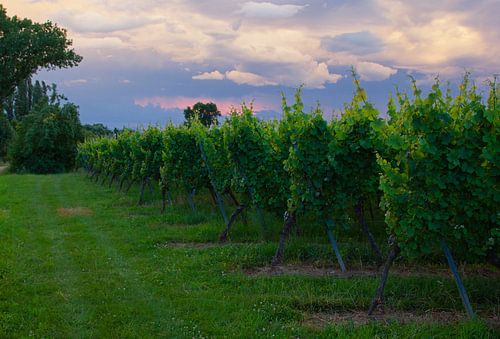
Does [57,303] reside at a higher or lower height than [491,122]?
lower

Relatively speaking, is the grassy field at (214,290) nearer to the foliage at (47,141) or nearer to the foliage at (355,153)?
the foliage at (355,153)

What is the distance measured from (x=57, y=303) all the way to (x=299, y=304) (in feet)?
11.2

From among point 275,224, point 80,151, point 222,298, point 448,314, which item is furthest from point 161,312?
point 80,151

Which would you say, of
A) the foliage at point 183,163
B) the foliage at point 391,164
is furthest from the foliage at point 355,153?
the foliage at point 183,163

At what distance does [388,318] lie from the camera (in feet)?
20.2

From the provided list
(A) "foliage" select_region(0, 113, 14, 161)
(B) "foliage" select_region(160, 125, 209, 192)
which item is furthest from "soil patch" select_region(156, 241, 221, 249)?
(A) "foliage" select_region(0, 113, 14, 161)

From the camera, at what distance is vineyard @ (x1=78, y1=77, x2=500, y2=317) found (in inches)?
235

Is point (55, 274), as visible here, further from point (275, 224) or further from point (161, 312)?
point (275, 224)

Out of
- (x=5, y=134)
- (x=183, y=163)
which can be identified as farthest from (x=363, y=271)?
(x=5, y=134)

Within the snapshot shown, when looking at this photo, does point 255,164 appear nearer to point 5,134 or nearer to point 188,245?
point 188,245

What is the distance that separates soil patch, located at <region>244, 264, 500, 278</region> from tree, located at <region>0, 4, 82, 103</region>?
97.5 ft

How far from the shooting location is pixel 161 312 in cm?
654

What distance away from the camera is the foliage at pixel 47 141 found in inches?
1896

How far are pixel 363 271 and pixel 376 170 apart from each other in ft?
5.70
